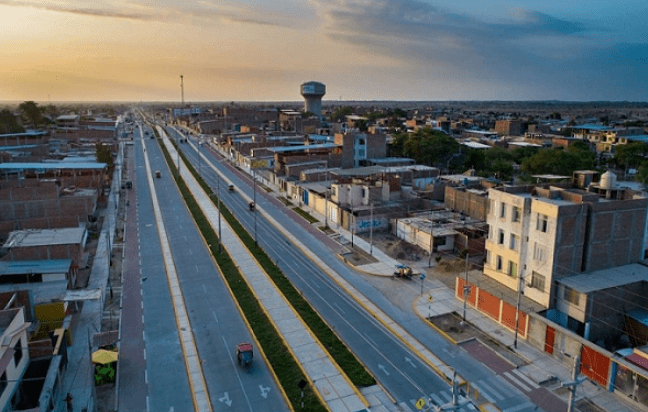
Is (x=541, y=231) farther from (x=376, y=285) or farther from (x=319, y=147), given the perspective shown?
(x=319, y=147)

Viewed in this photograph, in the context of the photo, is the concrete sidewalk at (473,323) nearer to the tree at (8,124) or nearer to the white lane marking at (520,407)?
the white lane marking at (520,407)

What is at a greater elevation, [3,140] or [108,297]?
[3,140]

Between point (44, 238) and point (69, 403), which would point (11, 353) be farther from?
point (44, 238)

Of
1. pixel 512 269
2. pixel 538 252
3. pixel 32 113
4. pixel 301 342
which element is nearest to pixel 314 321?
pixel 301 342

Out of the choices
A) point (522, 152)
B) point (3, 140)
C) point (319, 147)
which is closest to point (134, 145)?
point (3, 140)

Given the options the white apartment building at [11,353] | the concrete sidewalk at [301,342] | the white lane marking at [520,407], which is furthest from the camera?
the concrete sidewalk at [301,342]

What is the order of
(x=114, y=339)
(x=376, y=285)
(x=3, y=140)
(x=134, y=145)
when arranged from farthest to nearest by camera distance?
1. (x=134, y=145)
2. (x=3, y=140)
3. (x=376, y=285)
4. (x=114, y=339)

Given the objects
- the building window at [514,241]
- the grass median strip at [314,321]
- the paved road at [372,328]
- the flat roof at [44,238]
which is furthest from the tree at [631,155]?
the flat roof at [44,238]
